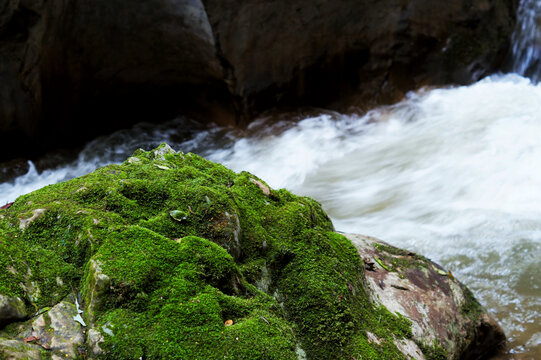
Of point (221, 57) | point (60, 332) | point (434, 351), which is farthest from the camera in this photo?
point (221, 57)

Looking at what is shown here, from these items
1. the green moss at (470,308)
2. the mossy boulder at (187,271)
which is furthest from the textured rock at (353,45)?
the green moss at (470,308)

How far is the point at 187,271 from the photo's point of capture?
2.08 m

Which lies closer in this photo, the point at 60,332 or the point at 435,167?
the point at 60,332

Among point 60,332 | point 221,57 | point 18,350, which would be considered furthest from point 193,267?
point 221,57

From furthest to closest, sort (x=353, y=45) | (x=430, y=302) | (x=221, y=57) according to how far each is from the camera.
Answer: (x=353, y=45)
(x=221, y=57)
(x=430, y=302)

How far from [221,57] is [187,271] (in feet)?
22.9

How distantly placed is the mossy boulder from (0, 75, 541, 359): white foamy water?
83.6 inches

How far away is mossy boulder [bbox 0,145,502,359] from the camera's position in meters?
1.88

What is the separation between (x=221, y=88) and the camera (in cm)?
888

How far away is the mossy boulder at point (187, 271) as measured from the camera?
1.88m

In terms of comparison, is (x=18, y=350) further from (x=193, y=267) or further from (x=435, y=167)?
(x=435, y=167)

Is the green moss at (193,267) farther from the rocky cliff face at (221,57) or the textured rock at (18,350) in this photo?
the rocky cliff face at (221,57)

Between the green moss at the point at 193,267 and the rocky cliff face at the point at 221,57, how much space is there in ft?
18.6

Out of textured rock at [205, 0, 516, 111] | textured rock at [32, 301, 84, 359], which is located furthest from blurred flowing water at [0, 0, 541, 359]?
textured rock at [32, 301, 84, 359]
